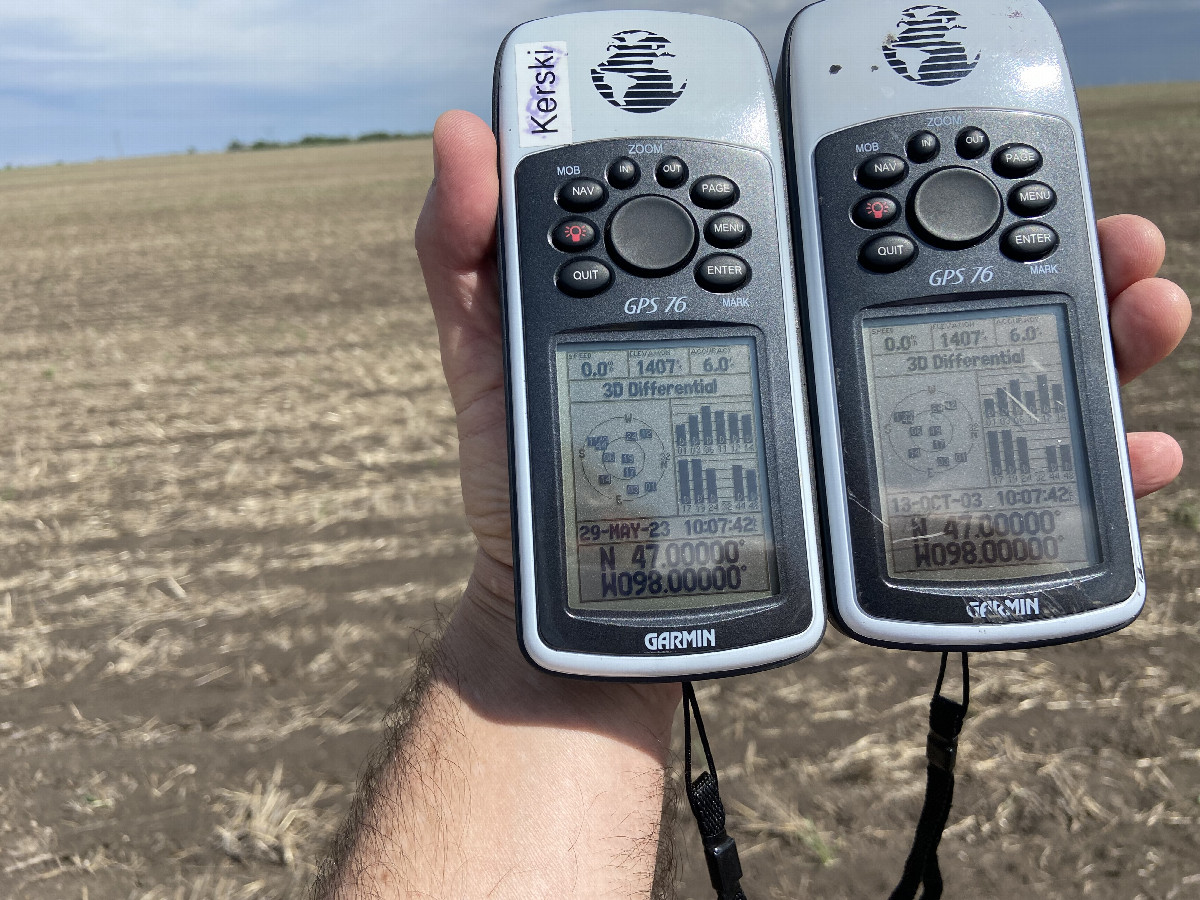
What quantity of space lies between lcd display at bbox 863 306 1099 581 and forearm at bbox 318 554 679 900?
68 centimetres

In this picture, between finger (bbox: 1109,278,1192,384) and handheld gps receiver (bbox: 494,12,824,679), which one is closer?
handheld gps receiver (bbox: 494,12,824,679)

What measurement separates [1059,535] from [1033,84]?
2.95ft

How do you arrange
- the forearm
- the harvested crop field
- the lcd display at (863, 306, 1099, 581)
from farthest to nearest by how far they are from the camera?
the harvested crop field, the lcd display at (863, 306, 1099, 581), the forearm

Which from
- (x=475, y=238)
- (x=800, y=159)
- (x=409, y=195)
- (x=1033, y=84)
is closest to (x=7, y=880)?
(x=475, y=238)

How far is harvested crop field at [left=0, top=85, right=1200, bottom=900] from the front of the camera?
9.41 feet

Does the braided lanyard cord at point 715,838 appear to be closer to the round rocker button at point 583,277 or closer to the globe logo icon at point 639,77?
the round rocker button at point 583,277

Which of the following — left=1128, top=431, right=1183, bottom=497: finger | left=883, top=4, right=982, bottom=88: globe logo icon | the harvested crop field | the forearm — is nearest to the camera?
the forearm

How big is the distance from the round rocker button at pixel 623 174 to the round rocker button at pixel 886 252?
467mm

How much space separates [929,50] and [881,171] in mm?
278

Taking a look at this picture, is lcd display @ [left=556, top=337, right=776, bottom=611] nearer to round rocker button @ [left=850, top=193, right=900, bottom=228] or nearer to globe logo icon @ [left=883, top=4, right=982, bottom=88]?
round rocker button @ [left=850, top=193, right=900, bottom=228]

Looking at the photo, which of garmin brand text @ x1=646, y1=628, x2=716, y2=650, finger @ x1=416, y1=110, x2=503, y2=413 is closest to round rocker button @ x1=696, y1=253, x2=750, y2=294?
finger @ x1=416, y1=110, x2=503, y2=413

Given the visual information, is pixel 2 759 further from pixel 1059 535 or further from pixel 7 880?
pixel 1059 535

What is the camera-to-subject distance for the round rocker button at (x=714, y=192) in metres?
1.83

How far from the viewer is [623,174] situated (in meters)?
1.84
